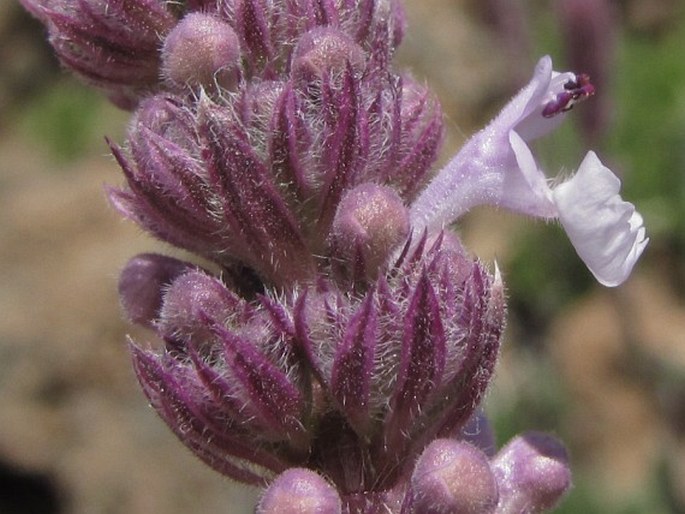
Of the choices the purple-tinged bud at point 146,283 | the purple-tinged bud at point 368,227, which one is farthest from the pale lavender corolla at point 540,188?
the purple-tinged bud at point 146,283

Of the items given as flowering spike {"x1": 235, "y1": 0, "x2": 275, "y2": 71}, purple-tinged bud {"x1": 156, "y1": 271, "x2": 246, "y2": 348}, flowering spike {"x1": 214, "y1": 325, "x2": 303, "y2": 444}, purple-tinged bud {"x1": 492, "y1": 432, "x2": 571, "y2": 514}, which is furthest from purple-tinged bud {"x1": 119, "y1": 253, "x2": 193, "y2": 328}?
purple-tinged bud {"x1": 492, "y1": 432, "x2": 571, "y2": 514}

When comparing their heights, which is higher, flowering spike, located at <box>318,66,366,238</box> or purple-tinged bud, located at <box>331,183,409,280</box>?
flowering spike, located at <box>318,66,366,238</box>

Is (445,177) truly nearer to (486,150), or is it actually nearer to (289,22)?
(486,150)

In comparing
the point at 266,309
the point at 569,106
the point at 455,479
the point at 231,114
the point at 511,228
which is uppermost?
the point at 231,114

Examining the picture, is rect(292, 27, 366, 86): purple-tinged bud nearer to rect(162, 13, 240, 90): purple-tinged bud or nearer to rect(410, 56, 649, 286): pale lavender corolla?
rect(162, 13, 240, 90): purple-tinged bud

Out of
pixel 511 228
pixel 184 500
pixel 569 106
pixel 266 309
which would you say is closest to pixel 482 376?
pixel 266 309

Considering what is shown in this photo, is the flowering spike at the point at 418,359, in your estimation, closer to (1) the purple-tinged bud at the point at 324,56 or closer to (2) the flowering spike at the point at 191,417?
(2) the flowering spike at the point at 191,417
